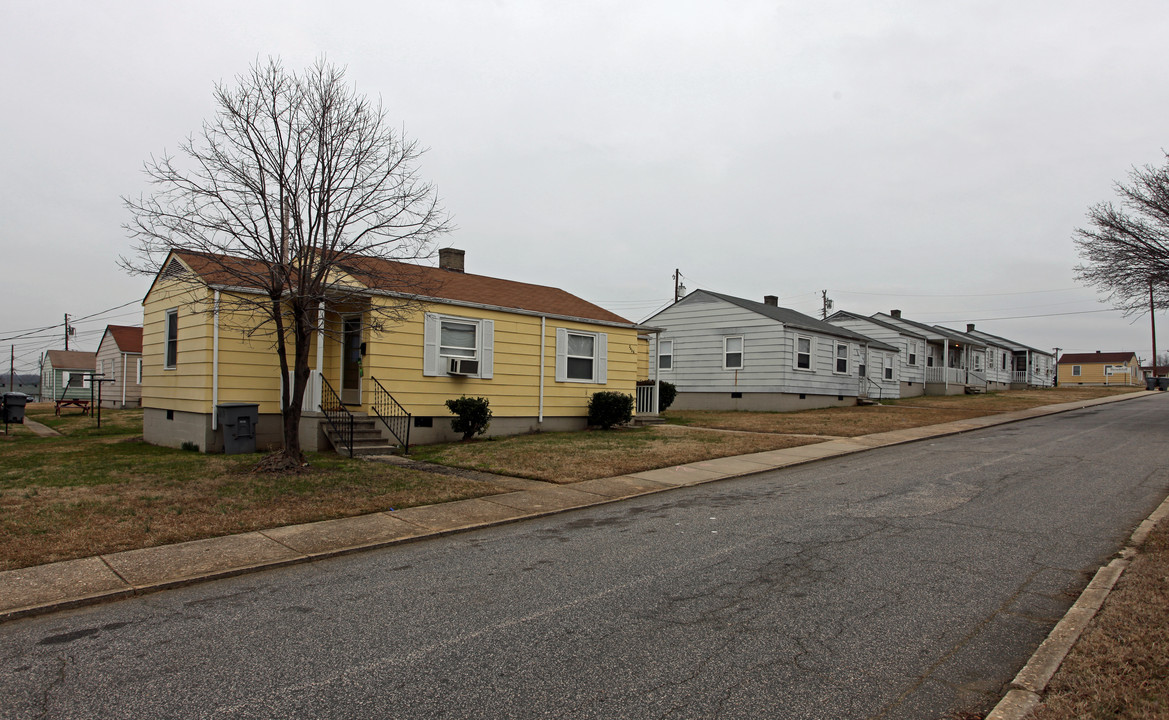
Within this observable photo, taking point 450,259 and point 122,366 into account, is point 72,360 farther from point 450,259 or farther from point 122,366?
point 450,259

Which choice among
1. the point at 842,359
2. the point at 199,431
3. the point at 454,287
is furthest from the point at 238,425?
the point at 842,359

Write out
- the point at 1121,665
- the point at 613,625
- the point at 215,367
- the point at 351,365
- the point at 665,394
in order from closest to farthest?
the point at 1121,665
the point at 613,625
the point at 215,367
the point at 351,365
the point at 665,394

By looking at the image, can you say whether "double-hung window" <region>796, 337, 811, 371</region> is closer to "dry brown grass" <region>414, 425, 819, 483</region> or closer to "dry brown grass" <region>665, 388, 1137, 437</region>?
"dry brown grass" <region>665, 388, 1137, 437</region>

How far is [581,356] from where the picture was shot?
61.9 feet

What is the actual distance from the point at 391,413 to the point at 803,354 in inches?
747

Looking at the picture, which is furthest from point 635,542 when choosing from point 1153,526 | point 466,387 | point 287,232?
point 466,387

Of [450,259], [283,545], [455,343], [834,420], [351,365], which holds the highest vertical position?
[450,259]

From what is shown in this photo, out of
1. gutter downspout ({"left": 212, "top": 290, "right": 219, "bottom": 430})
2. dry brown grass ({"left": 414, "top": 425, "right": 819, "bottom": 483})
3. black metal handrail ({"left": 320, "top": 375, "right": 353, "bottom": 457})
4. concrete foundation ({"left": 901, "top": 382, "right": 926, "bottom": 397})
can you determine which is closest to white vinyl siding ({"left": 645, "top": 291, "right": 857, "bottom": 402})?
concrete foundation ({"left": 901, "top": 382, "right": 926, "bottom": 397})

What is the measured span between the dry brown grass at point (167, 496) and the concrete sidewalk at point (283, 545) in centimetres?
34

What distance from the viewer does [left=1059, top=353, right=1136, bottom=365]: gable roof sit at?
8100 centimetres

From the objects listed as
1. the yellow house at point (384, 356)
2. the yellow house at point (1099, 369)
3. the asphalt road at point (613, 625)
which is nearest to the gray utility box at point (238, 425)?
the yellow house at point (384, 356)

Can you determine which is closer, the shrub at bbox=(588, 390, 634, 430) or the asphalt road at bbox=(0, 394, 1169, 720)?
the asphalt road at bbox=(0, 394, 1169, 720)

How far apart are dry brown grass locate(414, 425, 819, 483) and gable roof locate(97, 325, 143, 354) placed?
2816cm

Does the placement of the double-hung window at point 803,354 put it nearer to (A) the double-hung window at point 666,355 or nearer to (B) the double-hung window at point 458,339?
(A) the double-hung window at point 666,355
